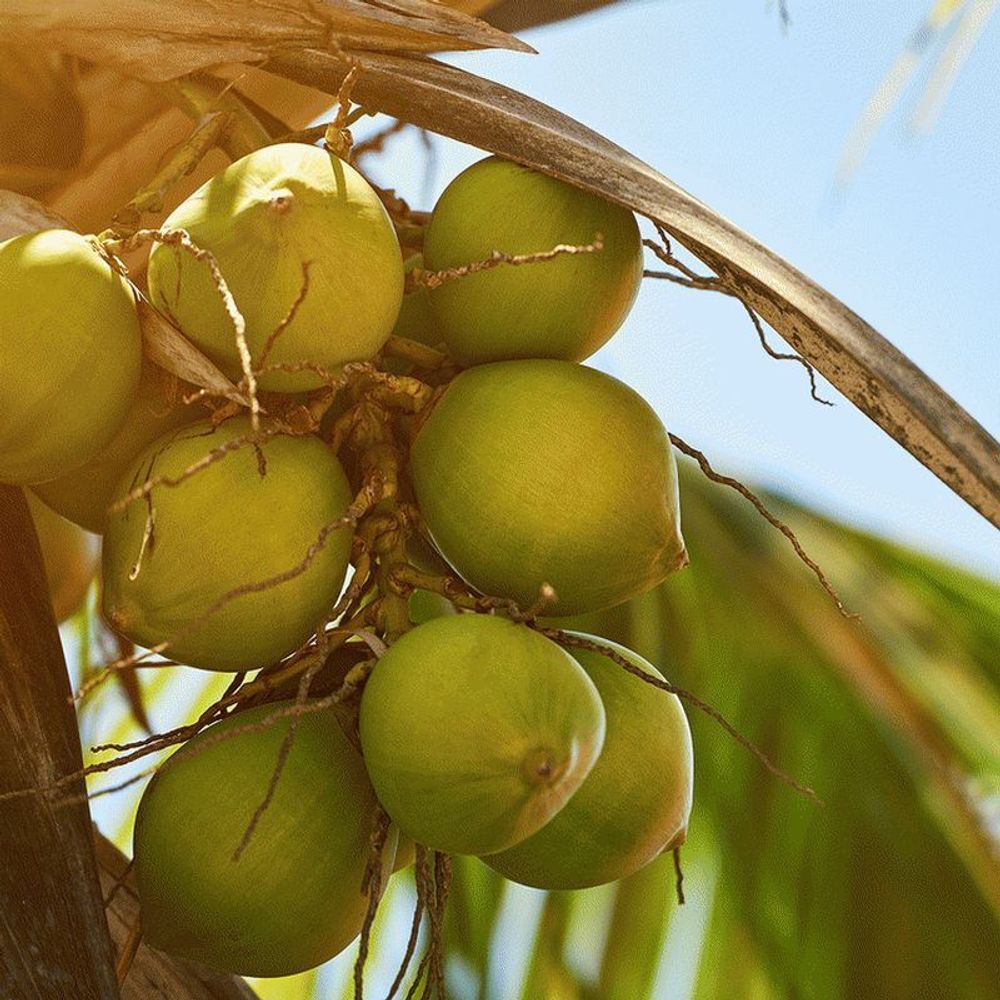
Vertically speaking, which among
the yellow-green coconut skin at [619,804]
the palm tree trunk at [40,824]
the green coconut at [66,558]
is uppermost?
the yellow-green coconut skin at [619,804]

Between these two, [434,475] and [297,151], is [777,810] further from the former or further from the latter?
[297,151]

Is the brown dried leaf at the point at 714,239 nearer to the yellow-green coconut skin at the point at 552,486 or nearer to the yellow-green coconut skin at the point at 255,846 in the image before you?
the yellow-green coconut skin at the point at 552,486

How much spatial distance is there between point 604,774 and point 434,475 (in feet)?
0.82

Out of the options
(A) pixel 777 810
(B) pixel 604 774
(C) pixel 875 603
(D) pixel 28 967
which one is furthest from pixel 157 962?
(C) pixel 875 603

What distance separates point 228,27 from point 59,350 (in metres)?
0.34

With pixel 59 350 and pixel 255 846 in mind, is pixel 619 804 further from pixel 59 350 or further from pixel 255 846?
pixel 59 350

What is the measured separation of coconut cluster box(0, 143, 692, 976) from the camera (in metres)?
0.90

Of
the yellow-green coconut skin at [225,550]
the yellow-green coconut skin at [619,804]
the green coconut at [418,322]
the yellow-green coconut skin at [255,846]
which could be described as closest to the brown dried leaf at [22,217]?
the yellow-green coconut skin at [225,550]

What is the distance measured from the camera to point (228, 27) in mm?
1085

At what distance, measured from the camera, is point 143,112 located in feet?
4.61

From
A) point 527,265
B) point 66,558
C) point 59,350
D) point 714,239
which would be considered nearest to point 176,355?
point 59,350

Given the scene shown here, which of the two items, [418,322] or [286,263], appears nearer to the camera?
[286,263]

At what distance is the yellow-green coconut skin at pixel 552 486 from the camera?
97 centimetres

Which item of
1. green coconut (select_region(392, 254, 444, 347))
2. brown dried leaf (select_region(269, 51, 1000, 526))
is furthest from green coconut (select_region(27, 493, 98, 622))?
brown dried leaf (select_region(269, 51, 1000, 526))
